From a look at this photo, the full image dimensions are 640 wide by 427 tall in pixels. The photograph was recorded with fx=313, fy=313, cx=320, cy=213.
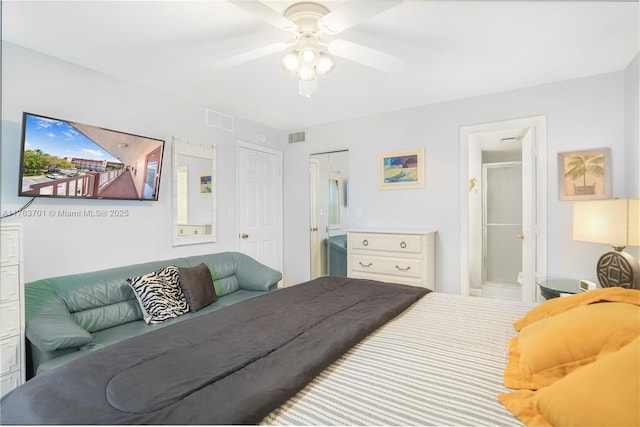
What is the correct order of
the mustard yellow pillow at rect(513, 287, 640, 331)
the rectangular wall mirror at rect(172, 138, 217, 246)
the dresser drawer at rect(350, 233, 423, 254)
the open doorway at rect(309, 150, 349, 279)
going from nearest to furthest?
the mustard yellow pillow at rect(513, 287, 640, 331) → the rectangular wall mirror at rect(172, 138, 217, 246) → the dresser drawer at rect(350, 233, 423, 254) → the open doorway at rect(309, 150, 349, 279)

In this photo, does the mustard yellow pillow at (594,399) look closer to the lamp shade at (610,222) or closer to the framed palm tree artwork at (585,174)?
the lamp shade at (610,222)

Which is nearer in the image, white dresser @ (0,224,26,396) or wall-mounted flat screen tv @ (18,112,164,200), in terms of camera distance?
white dresser @ (0,224,26,396)

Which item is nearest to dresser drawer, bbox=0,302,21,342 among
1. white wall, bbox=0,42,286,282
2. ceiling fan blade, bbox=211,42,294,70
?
white wall, bbox=0,42,286,282

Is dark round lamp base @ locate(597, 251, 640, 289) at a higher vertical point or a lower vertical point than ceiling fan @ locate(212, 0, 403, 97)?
lower

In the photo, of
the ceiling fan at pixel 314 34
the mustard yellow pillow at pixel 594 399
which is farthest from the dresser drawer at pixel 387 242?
the mustard yellow pillow at pixel 594 399

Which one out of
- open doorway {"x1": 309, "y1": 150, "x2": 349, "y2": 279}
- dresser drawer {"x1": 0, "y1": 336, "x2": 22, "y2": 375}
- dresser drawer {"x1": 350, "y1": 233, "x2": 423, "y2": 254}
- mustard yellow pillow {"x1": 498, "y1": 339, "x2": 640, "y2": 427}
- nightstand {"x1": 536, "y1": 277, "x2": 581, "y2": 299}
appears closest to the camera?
mustard yellow pillow {"x1": 498, "y1": 339, "x2": 640, "y2": 427}

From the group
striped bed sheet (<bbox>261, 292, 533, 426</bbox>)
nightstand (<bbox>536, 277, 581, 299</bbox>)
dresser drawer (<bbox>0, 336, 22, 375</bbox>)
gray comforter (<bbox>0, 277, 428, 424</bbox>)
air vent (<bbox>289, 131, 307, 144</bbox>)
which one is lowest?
dresser drawer (<bbox>0, 336, 22, 375</bbox>)

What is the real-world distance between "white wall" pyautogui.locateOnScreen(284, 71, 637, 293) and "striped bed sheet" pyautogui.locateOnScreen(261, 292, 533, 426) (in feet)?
6.38

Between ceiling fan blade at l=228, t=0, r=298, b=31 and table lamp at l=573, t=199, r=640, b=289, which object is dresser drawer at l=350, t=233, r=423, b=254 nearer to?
table lamp at l=573, t=199, r=640, b=289

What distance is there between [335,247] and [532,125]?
9.11ft

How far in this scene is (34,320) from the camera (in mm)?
1828

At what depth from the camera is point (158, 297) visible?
92.7 inches

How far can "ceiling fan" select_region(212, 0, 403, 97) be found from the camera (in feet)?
5.13

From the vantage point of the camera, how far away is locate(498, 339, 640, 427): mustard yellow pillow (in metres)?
0.75
